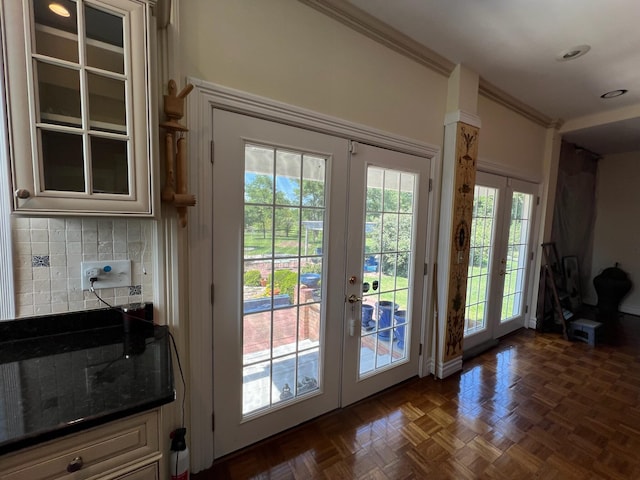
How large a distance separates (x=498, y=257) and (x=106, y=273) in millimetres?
3478

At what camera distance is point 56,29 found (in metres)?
0.89

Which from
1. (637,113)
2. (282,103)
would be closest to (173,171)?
(282,103)

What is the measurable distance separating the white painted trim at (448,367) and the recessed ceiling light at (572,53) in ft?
8.34

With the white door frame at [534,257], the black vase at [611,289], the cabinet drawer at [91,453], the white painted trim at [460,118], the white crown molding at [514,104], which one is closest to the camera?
the cabinet drawer at [91,453]

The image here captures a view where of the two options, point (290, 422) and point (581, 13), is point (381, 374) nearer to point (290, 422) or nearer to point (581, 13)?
point (290, 422)

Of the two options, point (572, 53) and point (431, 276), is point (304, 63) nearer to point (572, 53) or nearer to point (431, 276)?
point (431, 276)

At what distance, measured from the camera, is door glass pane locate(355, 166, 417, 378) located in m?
1.98

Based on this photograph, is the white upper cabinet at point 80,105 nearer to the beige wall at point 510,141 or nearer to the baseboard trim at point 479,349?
the beige wall at point 510,141

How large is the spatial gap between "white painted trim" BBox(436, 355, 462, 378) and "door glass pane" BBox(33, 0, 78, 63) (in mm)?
2953

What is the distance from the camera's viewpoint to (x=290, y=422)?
5.81ft

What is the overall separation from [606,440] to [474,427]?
2.65 feet

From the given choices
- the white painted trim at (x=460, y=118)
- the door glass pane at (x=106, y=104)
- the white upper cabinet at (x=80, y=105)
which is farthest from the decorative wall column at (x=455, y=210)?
the door glass pane at (x=106, y=104)

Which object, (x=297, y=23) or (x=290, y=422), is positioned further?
(x=290, y=422)

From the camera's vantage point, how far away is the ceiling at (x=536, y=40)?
1.58 metres
